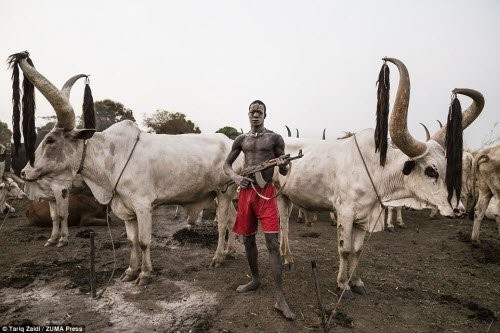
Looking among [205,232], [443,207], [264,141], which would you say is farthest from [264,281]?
[205,232]

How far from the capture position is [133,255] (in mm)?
5090

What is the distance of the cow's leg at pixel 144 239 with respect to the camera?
4.73 m

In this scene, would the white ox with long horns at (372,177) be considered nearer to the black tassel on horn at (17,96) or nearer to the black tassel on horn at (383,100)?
the black tassel on horn at (383,100)

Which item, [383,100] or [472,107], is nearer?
[383,100]

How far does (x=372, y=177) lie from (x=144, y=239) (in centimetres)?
340

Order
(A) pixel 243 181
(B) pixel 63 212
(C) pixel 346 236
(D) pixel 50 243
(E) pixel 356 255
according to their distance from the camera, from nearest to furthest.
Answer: (A) pixel 243 181 < (C) pixel 346 236 < (E) pixel 356 255 < (B) pixel 63 212 < (D) pixel 50 243

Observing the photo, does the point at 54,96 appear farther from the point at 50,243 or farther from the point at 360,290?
the point at 360,290

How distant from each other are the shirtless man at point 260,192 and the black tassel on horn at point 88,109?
111 inches

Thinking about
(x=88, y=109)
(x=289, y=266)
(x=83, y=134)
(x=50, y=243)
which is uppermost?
(x=88, y=109)

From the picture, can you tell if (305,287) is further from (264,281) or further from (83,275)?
(83,275)

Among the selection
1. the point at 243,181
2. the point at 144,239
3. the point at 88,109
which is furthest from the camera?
the point at 88,109

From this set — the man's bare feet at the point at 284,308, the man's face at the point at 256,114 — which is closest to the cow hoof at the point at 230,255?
the man's bare feet at the point at 284,308

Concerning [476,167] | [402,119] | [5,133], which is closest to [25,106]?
[402,119]

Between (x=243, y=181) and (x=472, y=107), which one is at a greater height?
(x=472, y=107)
